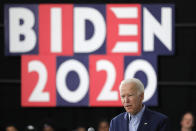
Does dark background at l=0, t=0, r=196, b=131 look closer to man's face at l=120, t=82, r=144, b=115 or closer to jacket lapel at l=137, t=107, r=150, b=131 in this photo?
jacket lapel at l=137, t=107, r=150, b=131

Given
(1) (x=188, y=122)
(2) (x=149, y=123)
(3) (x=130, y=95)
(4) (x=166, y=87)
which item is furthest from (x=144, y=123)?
(4) (x=166, y=87)

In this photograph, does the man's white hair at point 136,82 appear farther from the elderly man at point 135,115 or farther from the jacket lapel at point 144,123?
the jacket lapel at point 144,123

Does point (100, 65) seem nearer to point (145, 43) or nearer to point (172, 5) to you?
point (145, 43)

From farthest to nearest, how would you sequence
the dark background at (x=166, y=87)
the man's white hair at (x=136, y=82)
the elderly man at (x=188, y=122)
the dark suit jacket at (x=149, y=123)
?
the dark background at (x=166, y=87) → the elderly man at (x=188, y=122) → the dark suit jacket at (x=149, y=123) → the man's white hair at (x=136, y=82)

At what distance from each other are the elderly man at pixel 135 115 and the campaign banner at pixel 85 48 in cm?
586

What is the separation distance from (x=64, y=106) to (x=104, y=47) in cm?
111

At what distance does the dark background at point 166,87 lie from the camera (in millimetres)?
8672

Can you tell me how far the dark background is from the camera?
8672 mm

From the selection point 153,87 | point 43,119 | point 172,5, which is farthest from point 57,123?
point 172,5

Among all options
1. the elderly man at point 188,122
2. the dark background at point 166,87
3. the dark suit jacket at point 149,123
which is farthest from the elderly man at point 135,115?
the dark background at point 166,87

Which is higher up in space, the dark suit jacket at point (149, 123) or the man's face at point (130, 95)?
the man's face at point (130, 95)

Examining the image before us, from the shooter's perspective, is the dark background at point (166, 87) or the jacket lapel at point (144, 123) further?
the dark background at point (166, 87)

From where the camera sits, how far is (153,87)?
28.5 feet

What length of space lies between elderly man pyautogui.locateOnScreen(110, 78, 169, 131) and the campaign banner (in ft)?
19.2
